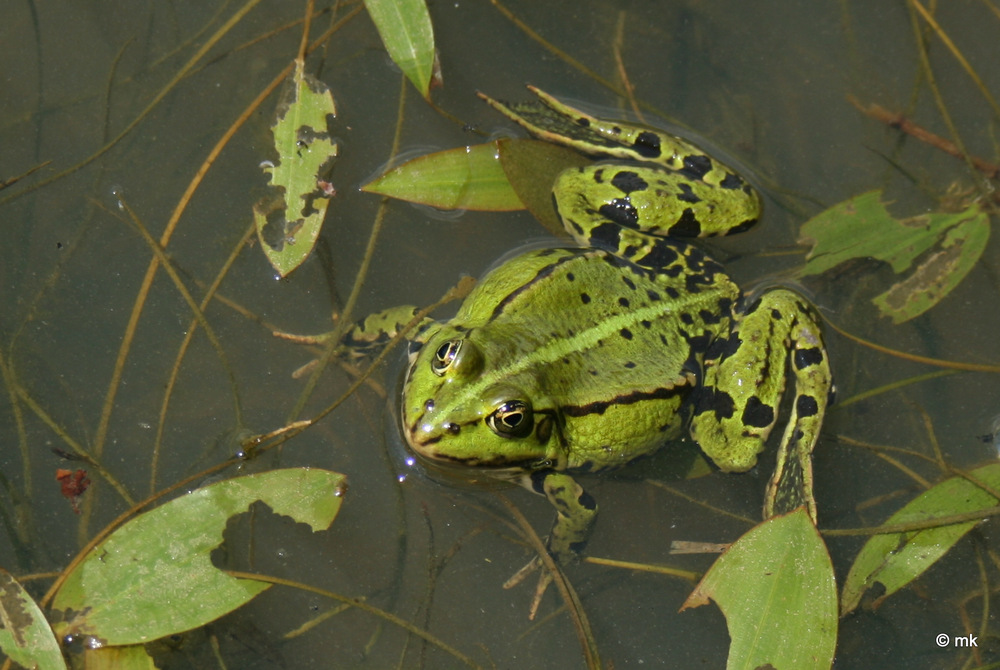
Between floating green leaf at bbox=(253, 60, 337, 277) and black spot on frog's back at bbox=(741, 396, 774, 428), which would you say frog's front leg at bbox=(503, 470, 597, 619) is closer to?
black spot on frog's back at bbox=(741, 396, 774, 428)

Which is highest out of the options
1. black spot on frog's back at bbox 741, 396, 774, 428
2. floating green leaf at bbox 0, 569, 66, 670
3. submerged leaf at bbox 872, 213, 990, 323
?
submerged leaf at bbox 872, 213, 990, 323

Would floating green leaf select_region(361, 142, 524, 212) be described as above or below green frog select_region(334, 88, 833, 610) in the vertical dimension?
above

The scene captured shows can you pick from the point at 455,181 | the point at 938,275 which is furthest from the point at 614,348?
the point at 938,275

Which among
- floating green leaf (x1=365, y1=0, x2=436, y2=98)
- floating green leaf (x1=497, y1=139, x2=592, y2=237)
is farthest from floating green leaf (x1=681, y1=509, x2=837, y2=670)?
floating green leaf (x1=365, y1=0, x2=436, y2=98)

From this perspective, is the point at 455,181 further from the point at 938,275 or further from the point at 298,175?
the point at 938,275

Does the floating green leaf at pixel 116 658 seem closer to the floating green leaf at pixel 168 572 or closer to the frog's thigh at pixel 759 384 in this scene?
the floating green leaf at pixel 168 572

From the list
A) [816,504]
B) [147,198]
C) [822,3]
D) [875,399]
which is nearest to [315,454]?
[147,198]
